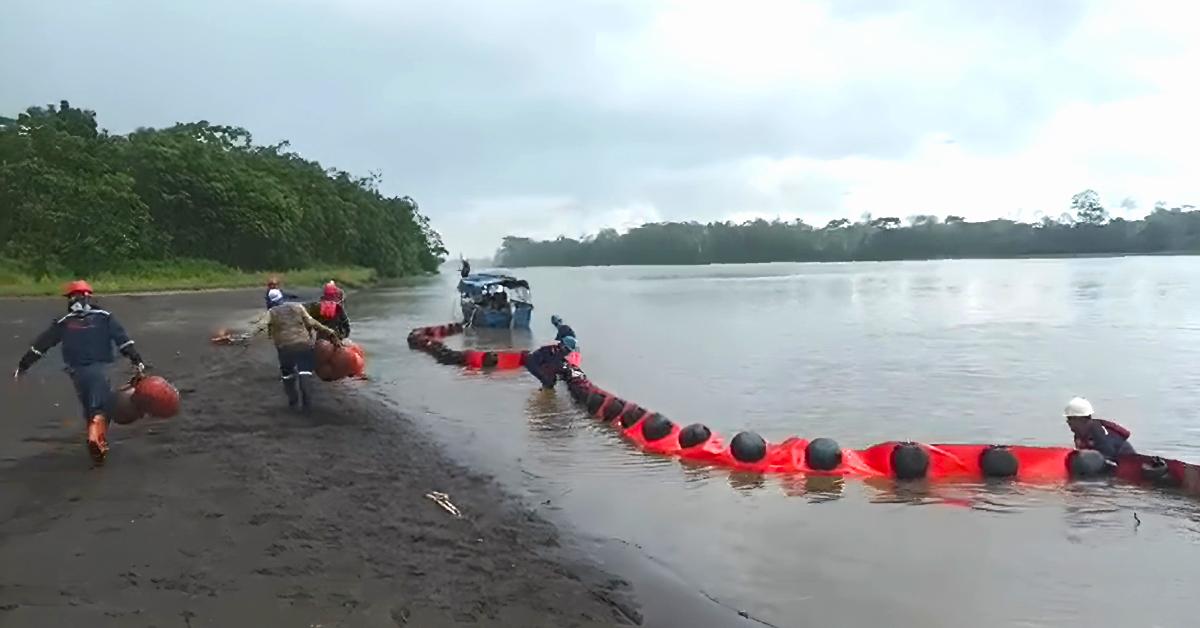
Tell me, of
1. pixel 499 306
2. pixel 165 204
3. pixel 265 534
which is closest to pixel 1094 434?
pixel 265 534

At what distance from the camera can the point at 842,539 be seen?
377 inches

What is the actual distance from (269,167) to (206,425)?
255 feet

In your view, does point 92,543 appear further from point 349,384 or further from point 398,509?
point 349,384

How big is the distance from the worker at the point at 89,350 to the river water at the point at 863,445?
446 cm

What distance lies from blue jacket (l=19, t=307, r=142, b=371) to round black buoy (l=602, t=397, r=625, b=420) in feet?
24.6

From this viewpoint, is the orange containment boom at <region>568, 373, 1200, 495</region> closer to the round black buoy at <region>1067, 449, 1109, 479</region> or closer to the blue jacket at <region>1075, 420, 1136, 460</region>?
the round black buoy at <region>1067, 449, 1109, 479</region>

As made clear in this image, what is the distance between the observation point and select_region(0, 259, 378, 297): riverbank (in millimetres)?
42500

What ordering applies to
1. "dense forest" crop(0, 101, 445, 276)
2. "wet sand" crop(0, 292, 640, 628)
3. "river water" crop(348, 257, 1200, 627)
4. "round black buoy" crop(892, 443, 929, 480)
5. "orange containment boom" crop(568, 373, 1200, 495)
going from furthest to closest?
"dense forest" crop(0, 101, 445, 276) < "round black buoy" crop(892, 443, 929, 480) < "orange containment boom" crop(568, 373, 1200, 495) < "river water" crop(348, 257, 1200, 627) < "wet sand" crop(0, 292, 640, 628)

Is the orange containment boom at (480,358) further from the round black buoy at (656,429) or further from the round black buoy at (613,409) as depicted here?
the round black buoy at (656,429)

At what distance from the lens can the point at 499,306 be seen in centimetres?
3600

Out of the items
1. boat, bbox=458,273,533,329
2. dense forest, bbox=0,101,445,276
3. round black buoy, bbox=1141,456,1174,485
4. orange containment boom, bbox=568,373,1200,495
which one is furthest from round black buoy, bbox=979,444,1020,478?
dense forest, bbox=0,101,445,276

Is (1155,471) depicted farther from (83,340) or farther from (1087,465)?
(83,340)

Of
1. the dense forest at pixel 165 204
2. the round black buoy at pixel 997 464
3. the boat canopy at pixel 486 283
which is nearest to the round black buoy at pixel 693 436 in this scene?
the round black buoy at pixel 997 464

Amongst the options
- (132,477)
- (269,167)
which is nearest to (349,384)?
(132,477)
